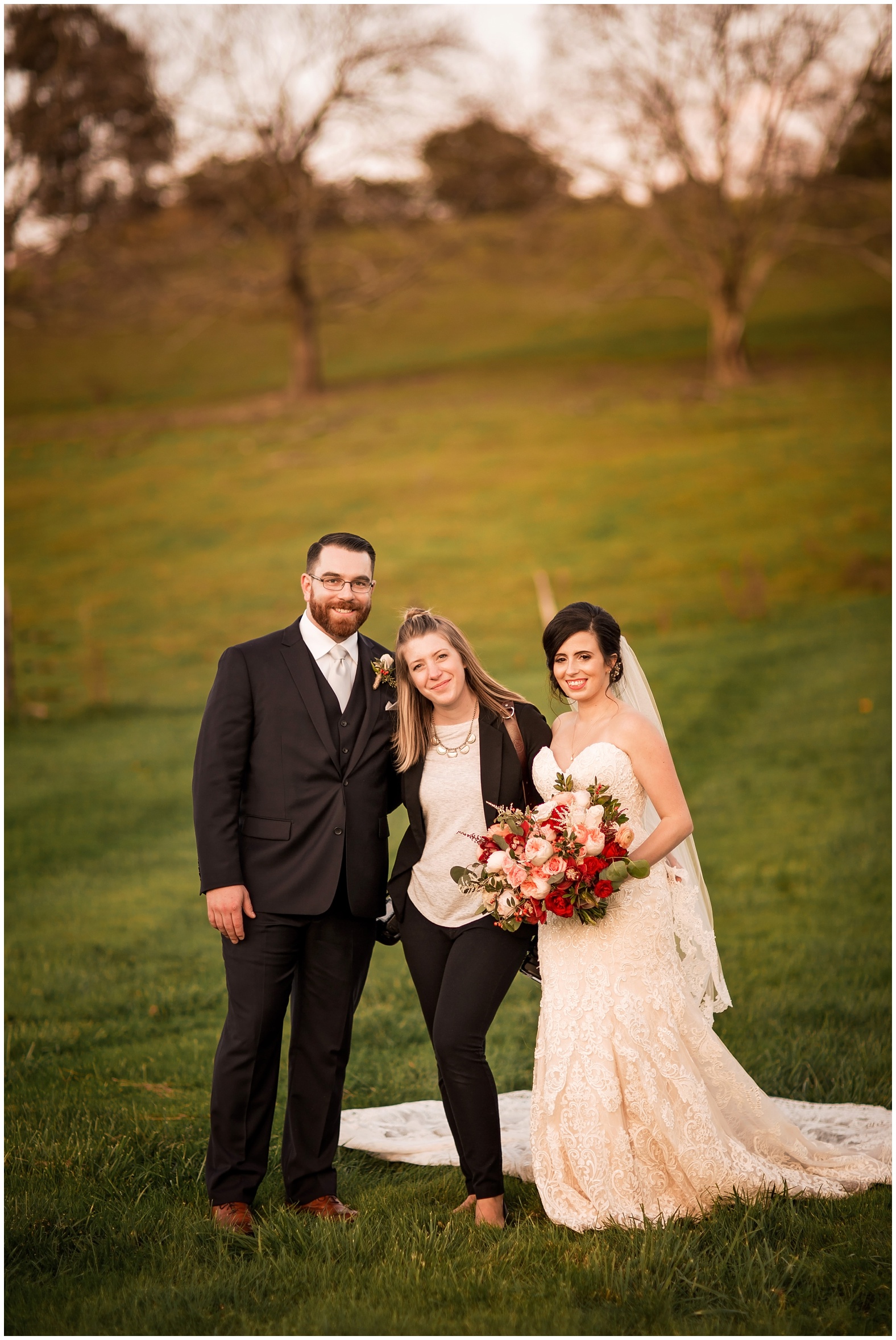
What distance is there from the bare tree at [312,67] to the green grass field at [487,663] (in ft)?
13.9

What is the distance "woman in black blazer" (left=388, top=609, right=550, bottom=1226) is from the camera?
13.0 ft

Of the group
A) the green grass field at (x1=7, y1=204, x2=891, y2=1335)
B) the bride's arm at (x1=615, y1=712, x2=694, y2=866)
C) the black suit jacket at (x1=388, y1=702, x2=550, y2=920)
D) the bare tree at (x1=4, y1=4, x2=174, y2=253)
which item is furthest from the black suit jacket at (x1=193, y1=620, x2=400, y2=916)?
the bare tree at (x1=4, y1=4, x2=174, y2=253)

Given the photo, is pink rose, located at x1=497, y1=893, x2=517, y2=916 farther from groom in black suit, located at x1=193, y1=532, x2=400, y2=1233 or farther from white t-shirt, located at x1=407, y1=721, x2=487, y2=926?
groom in black suit, located at x1=193, y1=532, x2=400, y2=1233

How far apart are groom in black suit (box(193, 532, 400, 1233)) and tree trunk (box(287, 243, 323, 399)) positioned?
2243 cm

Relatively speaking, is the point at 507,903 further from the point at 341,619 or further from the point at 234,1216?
the point at 234,1216

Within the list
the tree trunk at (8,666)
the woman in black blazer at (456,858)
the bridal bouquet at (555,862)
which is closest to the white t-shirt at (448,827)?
the woman in black blazer at (456,858)

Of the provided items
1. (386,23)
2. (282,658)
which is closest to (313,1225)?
(282,658)

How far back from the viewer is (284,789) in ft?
13.9

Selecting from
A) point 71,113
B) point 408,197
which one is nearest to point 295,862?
point 71,113

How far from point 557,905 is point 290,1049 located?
4.13ft

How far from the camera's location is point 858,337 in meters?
27.6

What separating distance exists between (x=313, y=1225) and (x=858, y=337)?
2801 centimetres

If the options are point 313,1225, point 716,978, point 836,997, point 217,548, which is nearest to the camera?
point 313,1225

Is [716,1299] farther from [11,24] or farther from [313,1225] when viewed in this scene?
[11,24]
